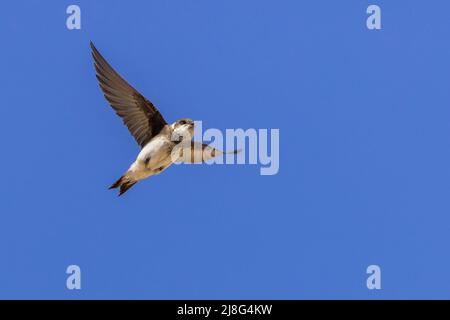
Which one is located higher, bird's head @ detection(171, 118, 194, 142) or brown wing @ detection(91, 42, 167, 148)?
brown wing @ detection(91, 42, 167, 148)

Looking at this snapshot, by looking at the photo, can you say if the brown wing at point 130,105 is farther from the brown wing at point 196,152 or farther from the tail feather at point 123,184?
the tail feather at point 123,184

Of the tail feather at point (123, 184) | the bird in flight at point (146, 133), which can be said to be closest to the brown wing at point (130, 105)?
the bird in flight at point (146, 133)

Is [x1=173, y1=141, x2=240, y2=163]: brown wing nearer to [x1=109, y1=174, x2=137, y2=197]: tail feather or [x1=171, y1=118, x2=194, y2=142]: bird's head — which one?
[x1=171, y1=118, x2=194, y2=142]: bird's head

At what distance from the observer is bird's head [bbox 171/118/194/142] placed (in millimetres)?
8836

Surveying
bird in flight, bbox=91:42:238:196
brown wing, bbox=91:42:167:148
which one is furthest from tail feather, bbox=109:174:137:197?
brown wing, bbox=91:42:167:148

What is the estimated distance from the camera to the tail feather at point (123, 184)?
870cm

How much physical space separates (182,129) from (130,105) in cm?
61

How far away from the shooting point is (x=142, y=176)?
8750 millimetres

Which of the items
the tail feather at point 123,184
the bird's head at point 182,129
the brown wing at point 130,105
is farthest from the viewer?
the brown wing at point 130,105

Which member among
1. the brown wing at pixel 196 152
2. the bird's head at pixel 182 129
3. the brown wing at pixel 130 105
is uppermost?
the brown wing at pixel 130 105

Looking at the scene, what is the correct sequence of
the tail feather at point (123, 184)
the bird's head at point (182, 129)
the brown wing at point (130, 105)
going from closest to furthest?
the tail feather at point (123, 184) → the bird's head at point (182, 129) → the brown wing at point (130, 105)
